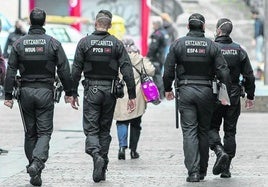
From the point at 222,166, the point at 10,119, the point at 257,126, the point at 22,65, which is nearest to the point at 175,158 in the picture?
the point at 222,166

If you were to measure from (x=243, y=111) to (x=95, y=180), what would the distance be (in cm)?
1033

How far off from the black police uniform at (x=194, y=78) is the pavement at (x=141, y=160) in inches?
18.4

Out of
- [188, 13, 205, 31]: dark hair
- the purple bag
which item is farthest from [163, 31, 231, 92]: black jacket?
the purple bag

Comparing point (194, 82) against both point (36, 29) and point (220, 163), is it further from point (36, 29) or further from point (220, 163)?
point (36, 29)

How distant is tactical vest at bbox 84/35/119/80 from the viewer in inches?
476

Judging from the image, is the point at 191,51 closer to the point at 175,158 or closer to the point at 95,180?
the point at 95,180

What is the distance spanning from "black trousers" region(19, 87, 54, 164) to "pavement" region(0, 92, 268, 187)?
1.23 ft

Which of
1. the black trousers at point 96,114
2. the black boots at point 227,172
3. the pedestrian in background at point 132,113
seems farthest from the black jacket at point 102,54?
the pedestrian in background at point 132,113

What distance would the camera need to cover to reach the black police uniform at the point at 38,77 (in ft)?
39.1

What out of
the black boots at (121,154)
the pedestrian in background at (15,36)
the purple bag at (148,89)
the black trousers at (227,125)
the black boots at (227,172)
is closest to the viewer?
the black boots at (227,172)

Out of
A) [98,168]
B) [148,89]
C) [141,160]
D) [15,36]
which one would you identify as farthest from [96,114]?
[15,36]

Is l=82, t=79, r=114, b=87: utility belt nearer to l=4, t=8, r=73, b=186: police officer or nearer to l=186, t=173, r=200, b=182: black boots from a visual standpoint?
l=4, t=8, r=73, b=186: police officer

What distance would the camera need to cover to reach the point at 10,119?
66.5 feet

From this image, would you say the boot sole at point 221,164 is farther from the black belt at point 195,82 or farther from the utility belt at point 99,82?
the utility belt at point 99,82
